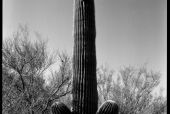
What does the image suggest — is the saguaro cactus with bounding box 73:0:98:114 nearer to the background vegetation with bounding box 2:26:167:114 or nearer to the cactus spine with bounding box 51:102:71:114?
the cactus spine with bounding box 51:102:71:114

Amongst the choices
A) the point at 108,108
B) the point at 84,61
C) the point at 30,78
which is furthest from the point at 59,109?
the point at 30,78

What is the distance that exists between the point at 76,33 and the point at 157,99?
11.5 metres

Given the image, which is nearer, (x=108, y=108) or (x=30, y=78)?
(x=108, y=108)

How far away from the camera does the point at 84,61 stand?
18.9ft

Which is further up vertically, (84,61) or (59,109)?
(84,61)

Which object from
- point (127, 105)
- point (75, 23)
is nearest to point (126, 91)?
point (127, 105)

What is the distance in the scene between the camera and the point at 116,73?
16.7 metres

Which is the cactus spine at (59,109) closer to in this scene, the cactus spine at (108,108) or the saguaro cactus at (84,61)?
the saguaro cactus at (84,61)

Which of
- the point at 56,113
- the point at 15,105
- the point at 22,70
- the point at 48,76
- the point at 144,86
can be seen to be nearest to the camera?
the point at 56,113

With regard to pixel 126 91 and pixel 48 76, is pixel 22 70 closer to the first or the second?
pixel 48 76

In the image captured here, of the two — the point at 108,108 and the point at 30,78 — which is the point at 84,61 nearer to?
the point at 108,108

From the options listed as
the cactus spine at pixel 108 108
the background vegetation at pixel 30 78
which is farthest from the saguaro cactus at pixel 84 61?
the background vegetation at pixel 30 78

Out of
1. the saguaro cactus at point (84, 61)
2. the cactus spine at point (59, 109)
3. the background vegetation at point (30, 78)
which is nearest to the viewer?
the cactus spine at point (59, 109)

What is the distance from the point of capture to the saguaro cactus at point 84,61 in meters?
5.55
